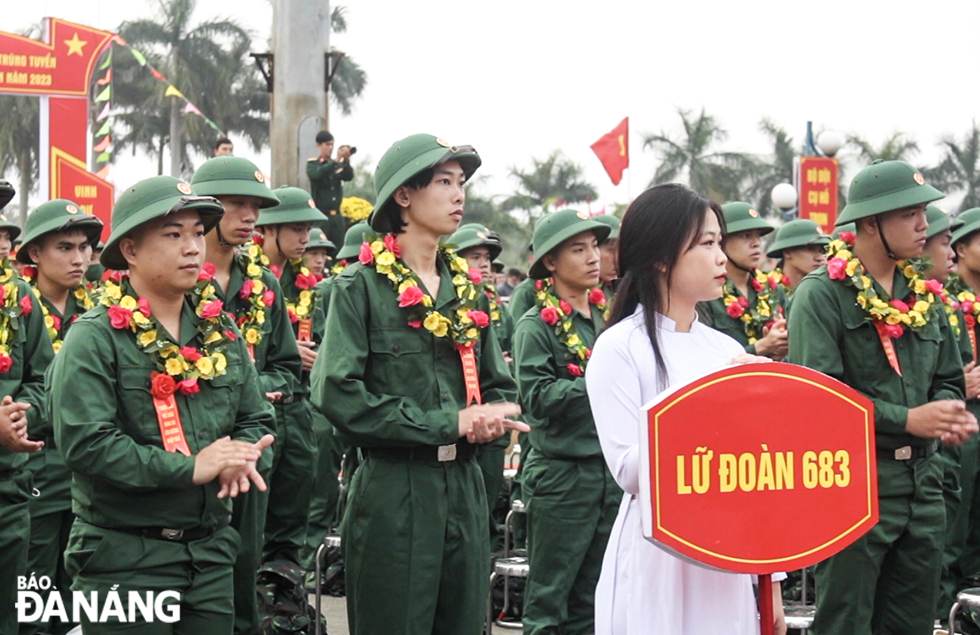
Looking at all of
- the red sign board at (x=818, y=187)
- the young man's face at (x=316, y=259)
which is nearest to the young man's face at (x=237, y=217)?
the young man's face at (x=316, y=259)

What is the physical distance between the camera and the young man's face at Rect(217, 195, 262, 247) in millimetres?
6762

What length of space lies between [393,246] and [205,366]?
1142mm

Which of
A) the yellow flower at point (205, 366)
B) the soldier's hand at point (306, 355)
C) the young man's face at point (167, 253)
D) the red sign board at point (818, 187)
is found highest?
the red sign board at point (818, 187)

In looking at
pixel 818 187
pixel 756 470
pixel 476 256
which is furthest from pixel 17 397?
pixel 818 187

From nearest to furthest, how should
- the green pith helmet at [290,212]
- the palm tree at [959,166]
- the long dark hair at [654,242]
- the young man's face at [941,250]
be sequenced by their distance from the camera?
1. the long dark hair at [654,242]
2. the young man's face at [941,250]
3. the green pith helmet at [290,212]
4. the palm tree at [959,166]

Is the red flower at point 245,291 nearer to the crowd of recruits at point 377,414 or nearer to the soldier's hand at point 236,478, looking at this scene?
the crowd of recruits at point 377,414

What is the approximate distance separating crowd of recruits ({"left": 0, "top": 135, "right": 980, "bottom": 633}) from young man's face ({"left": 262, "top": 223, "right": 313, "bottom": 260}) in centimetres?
2

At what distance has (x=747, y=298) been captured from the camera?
9.15m

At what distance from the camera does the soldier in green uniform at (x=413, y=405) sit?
4.82 meters

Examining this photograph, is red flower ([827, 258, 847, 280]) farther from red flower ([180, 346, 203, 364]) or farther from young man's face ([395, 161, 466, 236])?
red flower ([180, 346, 203, 364])

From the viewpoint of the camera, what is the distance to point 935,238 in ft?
25.3

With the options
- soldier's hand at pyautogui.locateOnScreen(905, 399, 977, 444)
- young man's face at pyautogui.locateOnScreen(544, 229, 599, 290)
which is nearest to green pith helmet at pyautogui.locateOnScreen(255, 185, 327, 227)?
young man's face at pyautogui.locateOnScreen(544, 229, 599, 290)

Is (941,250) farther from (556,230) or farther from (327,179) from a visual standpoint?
(327,179)

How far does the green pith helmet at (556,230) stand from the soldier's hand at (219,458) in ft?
11.1
